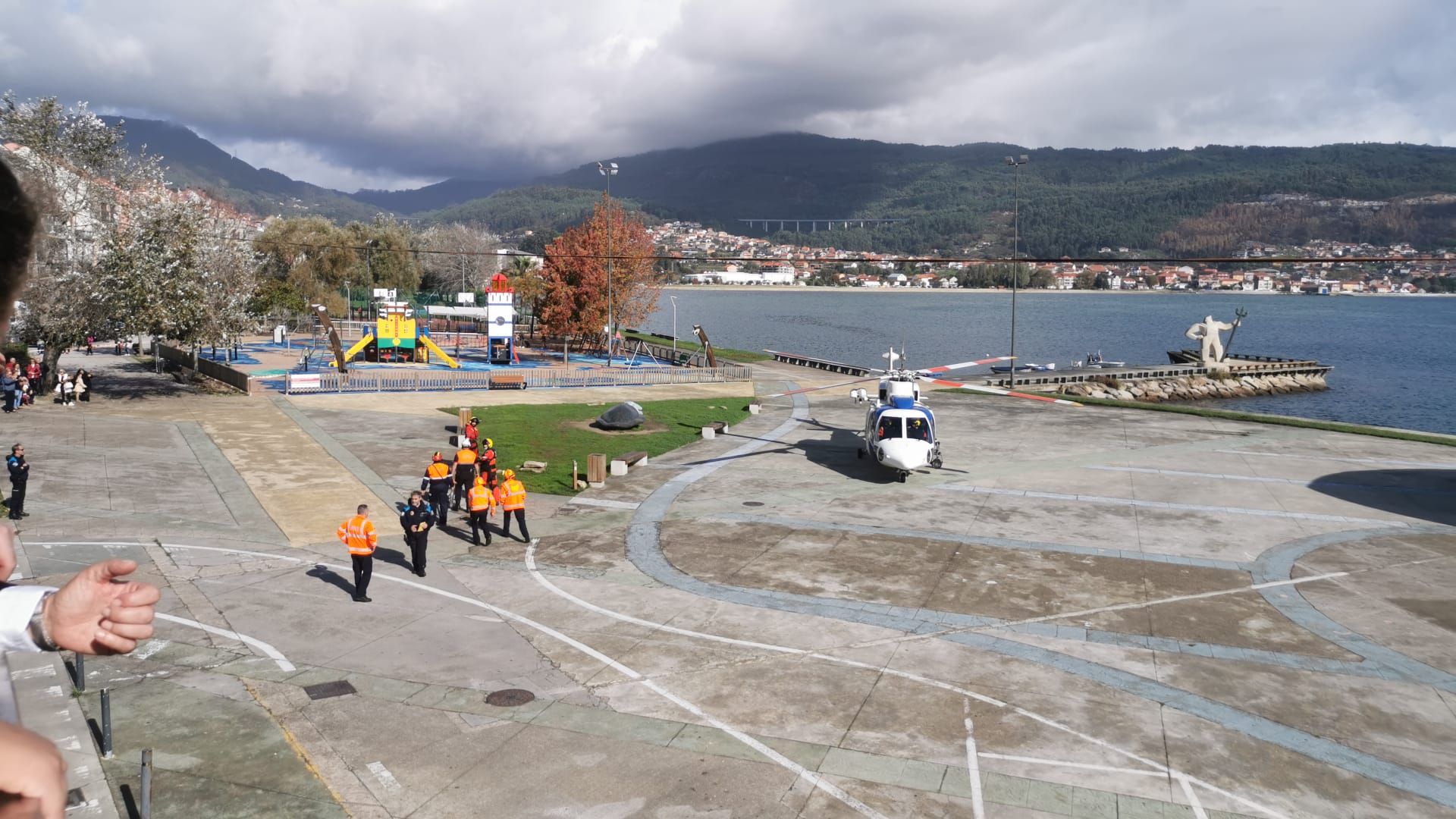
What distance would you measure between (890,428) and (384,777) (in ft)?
58.9

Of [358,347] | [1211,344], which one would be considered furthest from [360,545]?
[1211,344]

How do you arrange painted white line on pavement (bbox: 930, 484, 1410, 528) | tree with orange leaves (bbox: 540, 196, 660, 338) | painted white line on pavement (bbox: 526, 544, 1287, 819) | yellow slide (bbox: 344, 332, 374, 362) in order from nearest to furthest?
painted white line on pavement (bbox: 526, 544, 1287, 819) → painted white line on pavement (bbox: 930, 484, 1410, 528) → yellow slide (bbox: 344, 332, 374, 362) → tree with orange leaves (bbox: 540, 196, 660, 338)

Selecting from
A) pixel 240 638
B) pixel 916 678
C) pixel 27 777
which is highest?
pixel 27 777

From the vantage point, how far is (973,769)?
11.1 m

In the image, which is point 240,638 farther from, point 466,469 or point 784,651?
point 466,469

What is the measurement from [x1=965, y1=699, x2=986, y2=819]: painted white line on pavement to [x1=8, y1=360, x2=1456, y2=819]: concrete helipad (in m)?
0.05

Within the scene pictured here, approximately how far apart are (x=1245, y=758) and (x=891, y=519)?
454 inches

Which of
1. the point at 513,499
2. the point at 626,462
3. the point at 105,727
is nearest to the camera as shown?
the point at 105,727

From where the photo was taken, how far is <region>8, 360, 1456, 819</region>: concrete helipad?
10.8 meters

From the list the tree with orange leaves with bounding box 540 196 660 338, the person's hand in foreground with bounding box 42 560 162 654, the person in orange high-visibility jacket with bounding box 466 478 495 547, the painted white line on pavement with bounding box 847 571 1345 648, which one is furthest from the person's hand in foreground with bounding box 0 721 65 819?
the tree with orange leaves with bounding box 540 196 660 338

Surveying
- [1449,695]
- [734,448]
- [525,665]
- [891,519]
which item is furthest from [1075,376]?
[525,665]

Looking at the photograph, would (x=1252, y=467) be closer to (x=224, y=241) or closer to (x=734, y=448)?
(x=734, y=448)

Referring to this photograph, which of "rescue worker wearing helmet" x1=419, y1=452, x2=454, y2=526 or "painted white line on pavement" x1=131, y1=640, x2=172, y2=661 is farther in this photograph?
"rescue worker wearing helmet" x1=419, y1=452, x2=454, y2=526

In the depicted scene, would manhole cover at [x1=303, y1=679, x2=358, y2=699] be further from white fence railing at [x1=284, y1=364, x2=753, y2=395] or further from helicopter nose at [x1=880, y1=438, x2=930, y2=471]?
white fence railing at [x1=284, y1=364, x2=753, y2=395]
